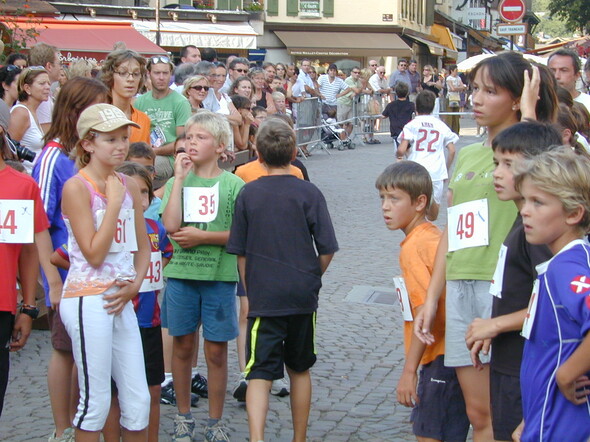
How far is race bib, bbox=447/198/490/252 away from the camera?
3.92 meters

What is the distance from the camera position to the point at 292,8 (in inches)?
1970

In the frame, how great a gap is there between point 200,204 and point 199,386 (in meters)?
1.37

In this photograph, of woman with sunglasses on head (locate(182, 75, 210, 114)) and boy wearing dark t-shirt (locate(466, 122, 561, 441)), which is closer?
boy wearing dark t-shirt (locate(466, 122, 561, 441))

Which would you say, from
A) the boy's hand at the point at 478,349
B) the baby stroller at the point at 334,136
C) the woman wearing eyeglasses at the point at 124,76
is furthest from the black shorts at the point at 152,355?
the baby stroller at the point at 334,136

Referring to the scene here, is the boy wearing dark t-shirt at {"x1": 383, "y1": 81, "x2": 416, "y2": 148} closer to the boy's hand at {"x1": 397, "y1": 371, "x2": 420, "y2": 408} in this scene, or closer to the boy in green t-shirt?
the boy in green t-shirt

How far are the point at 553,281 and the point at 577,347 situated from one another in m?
0.21

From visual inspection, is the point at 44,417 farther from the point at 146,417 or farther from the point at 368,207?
the point at 368,207

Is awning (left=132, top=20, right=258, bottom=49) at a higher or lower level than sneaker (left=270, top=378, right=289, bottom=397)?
higher

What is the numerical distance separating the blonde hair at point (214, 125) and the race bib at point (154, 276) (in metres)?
0.73

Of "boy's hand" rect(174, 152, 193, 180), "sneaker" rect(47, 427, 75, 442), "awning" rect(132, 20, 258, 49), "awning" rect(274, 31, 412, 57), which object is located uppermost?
"awning" rect(274, 31, 412, 57)

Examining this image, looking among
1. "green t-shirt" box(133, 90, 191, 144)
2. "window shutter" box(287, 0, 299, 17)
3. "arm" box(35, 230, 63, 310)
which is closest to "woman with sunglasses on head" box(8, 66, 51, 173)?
"green t-shirt" box(133, 90, 191, 144)

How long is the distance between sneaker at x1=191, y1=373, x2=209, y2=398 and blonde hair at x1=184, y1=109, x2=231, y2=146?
160cm

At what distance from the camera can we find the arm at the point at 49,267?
4.49 m

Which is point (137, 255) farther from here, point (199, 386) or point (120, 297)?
point (199, 386)
